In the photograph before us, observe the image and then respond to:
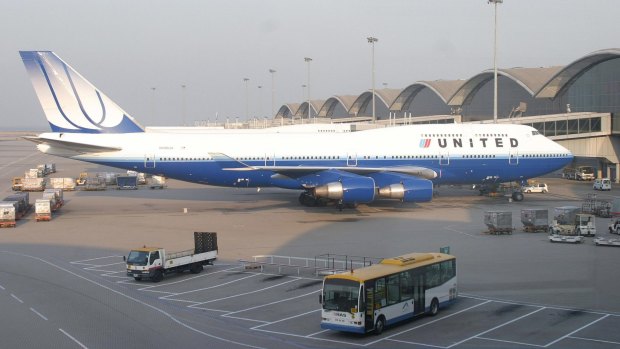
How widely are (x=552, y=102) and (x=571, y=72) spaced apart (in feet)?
19.6

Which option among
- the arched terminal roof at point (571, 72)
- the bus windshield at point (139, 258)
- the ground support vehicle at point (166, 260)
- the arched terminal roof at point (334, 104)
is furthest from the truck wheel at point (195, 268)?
the arched terminal roof at point (334, 104)

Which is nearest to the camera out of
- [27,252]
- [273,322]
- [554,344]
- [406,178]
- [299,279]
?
[554,344]

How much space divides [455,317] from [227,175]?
26.6 metres

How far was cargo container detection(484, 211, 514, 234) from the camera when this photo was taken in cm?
3456

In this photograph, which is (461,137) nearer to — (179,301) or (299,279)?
(299,279)

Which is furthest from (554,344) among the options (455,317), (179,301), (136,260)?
(136,260)

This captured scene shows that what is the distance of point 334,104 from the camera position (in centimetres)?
14125

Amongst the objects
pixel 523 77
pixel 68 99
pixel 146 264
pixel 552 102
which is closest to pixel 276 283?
pixel 146 264

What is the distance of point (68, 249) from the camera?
32.2 m

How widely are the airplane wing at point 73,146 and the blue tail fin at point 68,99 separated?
→ 1.55 metres

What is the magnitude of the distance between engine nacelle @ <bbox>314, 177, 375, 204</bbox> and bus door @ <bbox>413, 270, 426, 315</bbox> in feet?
67.3

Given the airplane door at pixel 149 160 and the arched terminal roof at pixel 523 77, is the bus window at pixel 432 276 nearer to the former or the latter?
the airplane door at pixel 149 160

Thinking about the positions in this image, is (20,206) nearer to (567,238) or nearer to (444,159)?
(444,159)

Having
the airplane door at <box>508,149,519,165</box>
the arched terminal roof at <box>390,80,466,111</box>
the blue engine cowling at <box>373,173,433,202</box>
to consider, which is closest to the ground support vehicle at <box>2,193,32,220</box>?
the blue engine cowling at <box>373,173,433,202</box>
